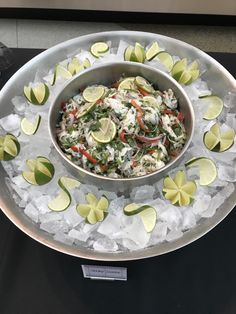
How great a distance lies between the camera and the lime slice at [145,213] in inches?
39.9

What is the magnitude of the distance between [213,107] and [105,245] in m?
0.53

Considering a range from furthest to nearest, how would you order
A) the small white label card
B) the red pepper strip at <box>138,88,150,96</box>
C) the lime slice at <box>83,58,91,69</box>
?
1. the lime slice at <box>83,58,91,69</box>
2. the red pepper strip at <box>138,88,150,96</box>
3. the small white label card

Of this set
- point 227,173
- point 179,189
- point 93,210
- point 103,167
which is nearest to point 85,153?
point 103,167

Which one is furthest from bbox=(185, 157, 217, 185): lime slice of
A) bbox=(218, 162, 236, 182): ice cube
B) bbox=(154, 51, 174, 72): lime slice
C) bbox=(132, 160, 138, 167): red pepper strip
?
bbox=(154, 51, 174, 72): lime slice

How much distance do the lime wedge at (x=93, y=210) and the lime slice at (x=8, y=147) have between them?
0.26 metres

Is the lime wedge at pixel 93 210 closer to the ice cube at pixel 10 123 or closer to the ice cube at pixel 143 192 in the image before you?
the ice cube at pixel 143 192

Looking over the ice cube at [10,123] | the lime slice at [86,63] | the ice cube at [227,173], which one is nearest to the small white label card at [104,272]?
the ice cube at [227,173]

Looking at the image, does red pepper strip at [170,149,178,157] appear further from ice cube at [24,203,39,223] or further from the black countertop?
ice cube at [24,203,39,223]

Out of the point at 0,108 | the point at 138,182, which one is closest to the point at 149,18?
the point at 0,108

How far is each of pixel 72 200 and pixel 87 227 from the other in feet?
0.28

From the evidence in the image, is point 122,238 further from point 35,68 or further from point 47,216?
point 35,68

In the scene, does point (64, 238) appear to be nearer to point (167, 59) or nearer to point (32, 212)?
point (32, 212)

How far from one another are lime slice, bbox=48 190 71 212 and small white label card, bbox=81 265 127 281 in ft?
0.52

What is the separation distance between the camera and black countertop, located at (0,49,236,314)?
3.35ft
